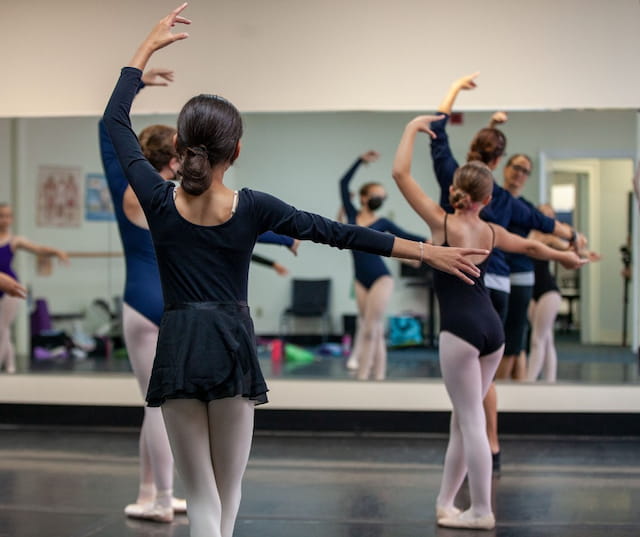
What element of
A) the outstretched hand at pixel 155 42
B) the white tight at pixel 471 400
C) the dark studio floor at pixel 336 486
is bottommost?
the dark studio floor at pixel 336 486

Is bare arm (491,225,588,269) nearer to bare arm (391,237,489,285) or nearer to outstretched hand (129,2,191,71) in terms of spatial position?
bare arm (391,237,489,285)

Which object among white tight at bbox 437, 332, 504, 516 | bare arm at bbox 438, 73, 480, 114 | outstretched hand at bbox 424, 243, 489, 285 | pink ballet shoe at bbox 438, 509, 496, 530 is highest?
bare arm at bbox 438, 73, 480, 114

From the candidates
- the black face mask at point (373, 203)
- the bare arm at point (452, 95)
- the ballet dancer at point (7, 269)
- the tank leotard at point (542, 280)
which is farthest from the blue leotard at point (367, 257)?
the bare arm at point (452, 95)

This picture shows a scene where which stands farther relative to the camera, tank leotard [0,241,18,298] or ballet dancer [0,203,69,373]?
tank leotard [0,241,18,298]

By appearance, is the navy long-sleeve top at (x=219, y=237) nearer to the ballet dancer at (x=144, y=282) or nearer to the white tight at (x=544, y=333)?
the ballet dancer at (x=144, y=282)

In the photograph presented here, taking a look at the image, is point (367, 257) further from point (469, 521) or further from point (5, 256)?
point (469, 521)

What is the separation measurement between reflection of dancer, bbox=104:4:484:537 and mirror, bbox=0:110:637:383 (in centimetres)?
397

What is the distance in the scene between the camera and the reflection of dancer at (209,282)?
2451 millimetres

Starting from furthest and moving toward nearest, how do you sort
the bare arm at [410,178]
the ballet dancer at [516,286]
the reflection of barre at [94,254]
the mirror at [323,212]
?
1. the reflection of barre at [94,254]
2. the mirror at [323,212]
3. the ballet dancer at [516,286]
4. the bare arm at [410,178]

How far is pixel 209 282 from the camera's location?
2.49 m

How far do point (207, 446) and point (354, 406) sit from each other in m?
3.78

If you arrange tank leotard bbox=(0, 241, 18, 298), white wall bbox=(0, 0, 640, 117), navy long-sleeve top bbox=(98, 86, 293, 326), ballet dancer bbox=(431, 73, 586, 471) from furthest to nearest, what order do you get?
tank leotard bbox=(0, 241, 18, 298)
white wall bbox=(0, 0, 640, 117)
ballet dancer bbox=(431, 73, 586, 471)
navy long-sleeve top bbox=(98, 86, 293, 326)

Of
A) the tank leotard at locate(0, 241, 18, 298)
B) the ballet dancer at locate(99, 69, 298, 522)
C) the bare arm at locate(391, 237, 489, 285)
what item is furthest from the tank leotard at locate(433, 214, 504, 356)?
the tank leotard at locate(0, 241, 18, 298)

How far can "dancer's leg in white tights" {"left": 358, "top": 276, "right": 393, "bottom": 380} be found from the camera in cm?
712
